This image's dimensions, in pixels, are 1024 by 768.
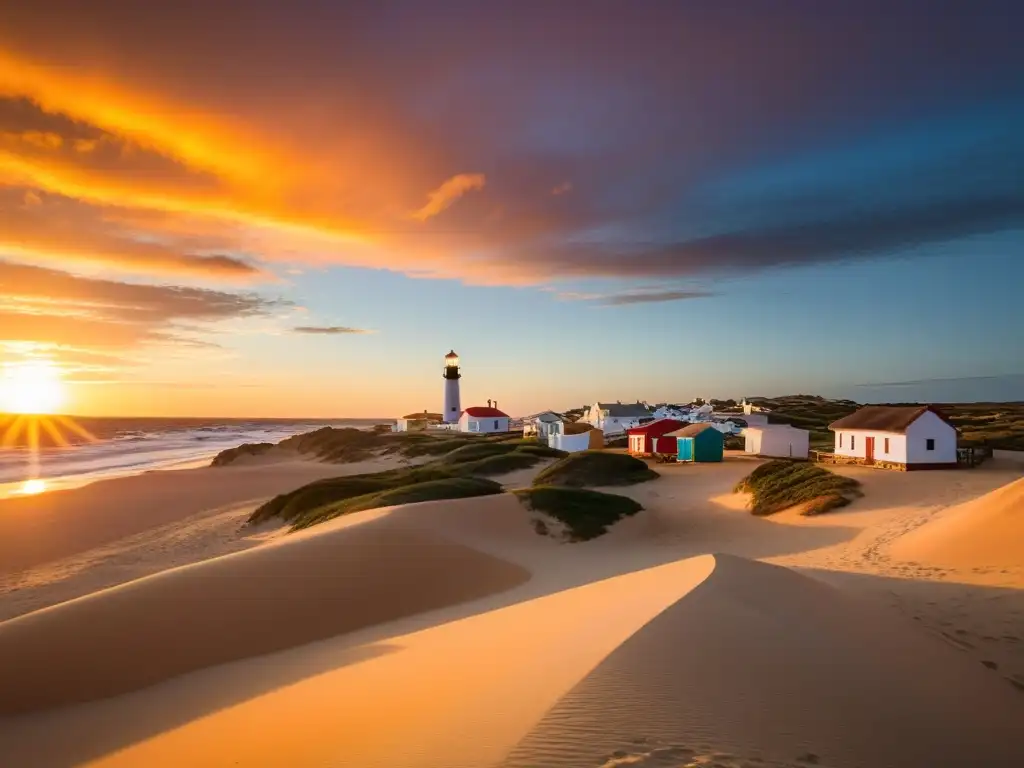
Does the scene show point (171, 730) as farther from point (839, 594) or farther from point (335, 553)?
point (839, 594)

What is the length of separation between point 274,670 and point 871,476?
30.3m

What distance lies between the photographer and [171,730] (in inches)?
361

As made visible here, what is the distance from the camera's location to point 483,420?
294 ft

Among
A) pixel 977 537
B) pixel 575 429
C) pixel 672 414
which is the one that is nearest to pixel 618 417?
pixel 672 414

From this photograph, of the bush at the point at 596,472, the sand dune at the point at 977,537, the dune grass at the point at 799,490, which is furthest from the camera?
the bush at the point at 596,472

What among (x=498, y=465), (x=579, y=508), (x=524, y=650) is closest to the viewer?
(x=524, y=650)

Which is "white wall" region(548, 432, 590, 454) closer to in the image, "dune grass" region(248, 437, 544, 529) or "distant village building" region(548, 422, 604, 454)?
"distant village building" region(548, 422, 604, 454)

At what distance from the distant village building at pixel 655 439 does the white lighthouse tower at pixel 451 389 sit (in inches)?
1669

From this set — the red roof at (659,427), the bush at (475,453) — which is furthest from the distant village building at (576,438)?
the red roof at (659,427)

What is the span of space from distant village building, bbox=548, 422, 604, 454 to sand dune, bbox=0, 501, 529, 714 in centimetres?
4171

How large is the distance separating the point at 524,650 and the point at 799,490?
24079 mm

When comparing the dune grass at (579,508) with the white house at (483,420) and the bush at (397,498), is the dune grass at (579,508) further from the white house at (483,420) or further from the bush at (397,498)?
the white house at (483,420)

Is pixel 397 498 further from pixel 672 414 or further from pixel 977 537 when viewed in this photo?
pixel 672 414

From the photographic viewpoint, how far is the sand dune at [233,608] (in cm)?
1227
